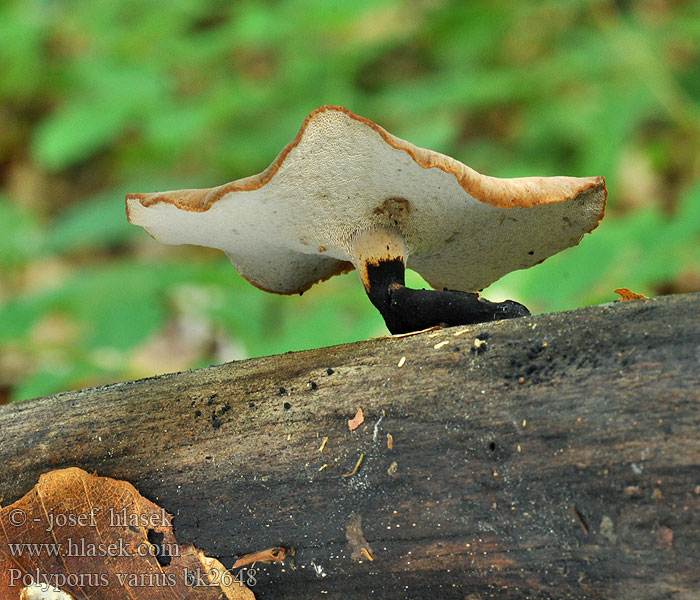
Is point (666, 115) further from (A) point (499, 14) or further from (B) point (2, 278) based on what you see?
(B) point (2, 278)

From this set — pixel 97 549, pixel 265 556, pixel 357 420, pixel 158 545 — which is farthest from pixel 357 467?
pixel 97 549

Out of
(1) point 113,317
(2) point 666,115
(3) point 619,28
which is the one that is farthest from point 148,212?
(2) point 666,115

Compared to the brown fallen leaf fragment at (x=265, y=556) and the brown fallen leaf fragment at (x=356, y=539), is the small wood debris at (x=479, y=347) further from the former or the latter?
the brown fallen leaf fragment at (x=265, y=556)

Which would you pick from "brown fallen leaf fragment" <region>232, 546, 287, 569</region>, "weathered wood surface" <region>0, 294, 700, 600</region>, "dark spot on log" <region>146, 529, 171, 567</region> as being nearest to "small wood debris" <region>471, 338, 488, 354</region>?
"weathered wood surface" <region>0, 294, 700, 600</region>

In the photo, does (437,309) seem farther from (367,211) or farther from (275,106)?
(275,106)

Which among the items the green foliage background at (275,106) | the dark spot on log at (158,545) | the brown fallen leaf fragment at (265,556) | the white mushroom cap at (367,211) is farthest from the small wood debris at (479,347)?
the green foliage background at (275,106)

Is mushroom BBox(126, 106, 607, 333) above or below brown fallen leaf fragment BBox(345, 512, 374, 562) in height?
above

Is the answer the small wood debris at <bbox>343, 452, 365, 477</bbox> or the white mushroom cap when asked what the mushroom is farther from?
the small wood debris at <bbox>343, 452, 365, 477</bbox>
